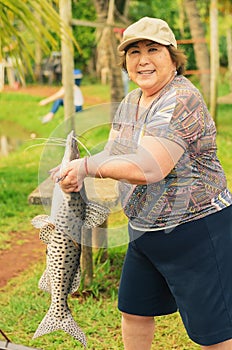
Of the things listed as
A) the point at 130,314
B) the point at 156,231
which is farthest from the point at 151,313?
the point at 156,231

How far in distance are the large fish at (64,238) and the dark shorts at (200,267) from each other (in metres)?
0.26

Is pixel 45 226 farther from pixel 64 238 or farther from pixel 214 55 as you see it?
pixel 214 55

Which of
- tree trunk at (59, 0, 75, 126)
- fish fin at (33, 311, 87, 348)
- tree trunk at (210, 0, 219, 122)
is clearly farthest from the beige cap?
tree trunk at (210, 0, 219, 122)

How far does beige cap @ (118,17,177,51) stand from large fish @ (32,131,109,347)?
0.40m

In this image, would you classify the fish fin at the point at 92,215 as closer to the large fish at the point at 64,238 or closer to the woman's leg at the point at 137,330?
the large fish at the point at 64,238

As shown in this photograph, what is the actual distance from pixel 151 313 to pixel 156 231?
46 centimetres

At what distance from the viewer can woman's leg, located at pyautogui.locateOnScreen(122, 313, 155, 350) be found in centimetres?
290

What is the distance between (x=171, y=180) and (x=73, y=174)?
403 millimetres

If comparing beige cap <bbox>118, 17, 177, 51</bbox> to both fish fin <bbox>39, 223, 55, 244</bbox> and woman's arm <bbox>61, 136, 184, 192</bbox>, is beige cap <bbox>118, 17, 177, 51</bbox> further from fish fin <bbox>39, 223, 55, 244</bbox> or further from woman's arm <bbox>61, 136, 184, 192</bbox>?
fish fin <bbox>39, 223, 55, 244</bbox>

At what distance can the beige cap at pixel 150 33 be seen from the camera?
2418mm

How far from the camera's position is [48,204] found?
Result: 2.58 metres

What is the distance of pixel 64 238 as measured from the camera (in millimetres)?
2535

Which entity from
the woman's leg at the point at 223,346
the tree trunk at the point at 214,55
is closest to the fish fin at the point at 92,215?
the woman's leg at the point at 223,346

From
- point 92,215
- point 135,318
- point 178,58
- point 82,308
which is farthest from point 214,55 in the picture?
point 92,215
